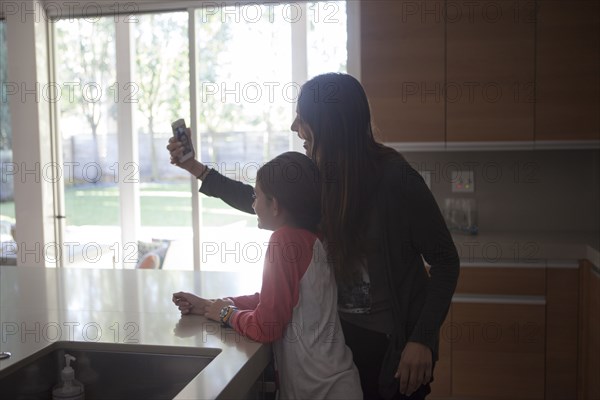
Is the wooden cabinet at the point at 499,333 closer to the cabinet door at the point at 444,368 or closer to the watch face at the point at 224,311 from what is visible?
the cabinet door at the point at 444,368

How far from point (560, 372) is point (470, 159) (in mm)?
1176

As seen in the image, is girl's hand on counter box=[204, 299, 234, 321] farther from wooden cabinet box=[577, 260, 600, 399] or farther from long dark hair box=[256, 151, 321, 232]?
wooden cabinet box=[577, 260, 600, 399]

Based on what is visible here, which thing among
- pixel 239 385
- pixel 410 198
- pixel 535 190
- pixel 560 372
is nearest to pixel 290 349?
pixel 239 385

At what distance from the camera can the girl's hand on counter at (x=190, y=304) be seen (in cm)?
136

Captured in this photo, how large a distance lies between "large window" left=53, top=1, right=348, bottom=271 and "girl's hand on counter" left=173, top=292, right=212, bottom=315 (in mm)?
2341

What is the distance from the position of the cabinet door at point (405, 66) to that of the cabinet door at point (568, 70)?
474 mm

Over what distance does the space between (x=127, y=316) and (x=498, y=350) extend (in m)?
1.99

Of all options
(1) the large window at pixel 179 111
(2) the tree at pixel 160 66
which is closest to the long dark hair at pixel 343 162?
(1) the large window at pixel 179 111

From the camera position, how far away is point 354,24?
3.45 m

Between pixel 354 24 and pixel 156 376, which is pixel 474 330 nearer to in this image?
pixel 354 24

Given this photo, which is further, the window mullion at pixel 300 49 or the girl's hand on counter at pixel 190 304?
the window mullion at pixel 300 49

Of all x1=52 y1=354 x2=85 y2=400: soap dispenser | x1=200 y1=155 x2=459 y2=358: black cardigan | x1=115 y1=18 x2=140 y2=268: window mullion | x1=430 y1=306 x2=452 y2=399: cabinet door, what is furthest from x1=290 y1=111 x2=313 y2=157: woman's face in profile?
x1=115 y1=18 x2=140 y2=268: window mullion

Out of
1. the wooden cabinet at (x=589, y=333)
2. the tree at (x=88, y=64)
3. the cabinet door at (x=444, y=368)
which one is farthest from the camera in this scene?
the tree at (x=88, y=64)

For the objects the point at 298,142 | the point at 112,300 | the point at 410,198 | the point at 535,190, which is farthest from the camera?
the point at 298,142
